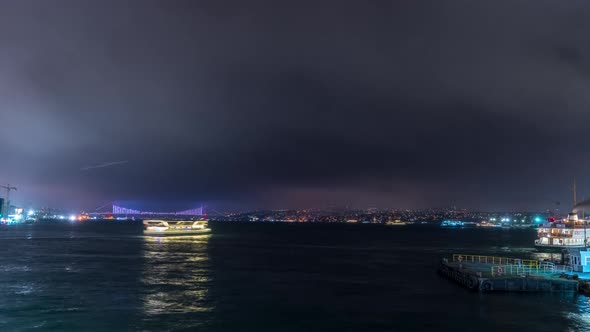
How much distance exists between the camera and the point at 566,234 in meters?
93.2

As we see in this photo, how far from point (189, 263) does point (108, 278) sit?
17097 millimetres

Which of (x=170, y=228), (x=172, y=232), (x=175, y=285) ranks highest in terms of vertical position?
(x=175, y=285)

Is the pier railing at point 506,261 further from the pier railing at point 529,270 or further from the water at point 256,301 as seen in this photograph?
the water at point 256,301

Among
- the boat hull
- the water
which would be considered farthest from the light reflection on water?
the boat hull

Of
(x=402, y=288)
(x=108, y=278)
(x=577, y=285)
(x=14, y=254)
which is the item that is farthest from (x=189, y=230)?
(x=577, y=285)

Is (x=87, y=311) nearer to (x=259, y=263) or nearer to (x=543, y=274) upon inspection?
(x=259, y=263)

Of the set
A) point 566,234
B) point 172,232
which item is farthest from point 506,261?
point 172,232

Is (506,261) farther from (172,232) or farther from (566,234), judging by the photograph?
(172,232)

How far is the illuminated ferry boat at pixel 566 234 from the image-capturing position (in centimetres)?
8912

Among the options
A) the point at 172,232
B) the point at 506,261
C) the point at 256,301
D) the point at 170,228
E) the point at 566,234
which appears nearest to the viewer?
the point at 256,301

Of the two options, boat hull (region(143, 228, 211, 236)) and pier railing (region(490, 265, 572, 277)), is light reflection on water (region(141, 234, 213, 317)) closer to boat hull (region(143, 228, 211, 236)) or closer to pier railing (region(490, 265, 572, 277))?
pier railing (region(490, 265, 572, 277))

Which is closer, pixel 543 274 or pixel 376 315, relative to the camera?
pixel 376 315

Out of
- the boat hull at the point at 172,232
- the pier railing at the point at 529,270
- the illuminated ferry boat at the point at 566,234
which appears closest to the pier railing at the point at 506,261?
the pier railing at the point at 529,270

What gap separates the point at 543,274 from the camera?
47.4m
